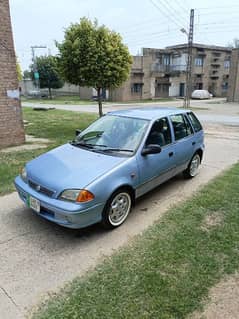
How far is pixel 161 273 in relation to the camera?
259 centimetres

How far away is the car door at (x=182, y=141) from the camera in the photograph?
451cm

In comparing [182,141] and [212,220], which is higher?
[182,141]

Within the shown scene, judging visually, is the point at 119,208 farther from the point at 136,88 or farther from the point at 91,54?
the point at 136,88

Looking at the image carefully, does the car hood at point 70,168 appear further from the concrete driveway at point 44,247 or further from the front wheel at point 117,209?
the concrete driveway at point 44,247

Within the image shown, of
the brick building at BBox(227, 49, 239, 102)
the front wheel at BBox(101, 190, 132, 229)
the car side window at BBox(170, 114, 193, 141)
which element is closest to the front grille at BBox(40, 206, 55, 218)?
the front wheel at BBox(101, 190, 132, 229)

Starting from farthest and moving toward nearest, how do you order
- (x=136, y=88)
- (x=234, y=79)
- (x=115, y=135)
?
(x=136, y=88), (x=234, y=79), (x=115, y=135)

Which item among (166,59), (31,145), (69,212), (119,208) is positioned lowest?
(31,145)

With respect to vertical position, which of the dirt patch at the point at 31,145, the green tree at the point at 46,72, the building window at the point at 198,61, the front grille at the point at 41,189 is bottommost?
the dirt patch at the point at 31,145

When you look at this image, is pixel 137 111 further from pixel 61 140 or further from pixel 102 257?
pixel 61 140

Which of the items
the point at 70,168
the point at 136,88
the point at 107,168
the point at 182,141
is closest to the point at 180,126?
the point at 182,141

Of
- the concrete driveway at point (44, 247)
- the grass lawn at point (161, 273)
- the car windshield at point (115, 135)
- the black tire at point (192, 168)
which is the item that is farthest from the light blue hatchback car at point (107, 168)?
the grass lawn at point (161, 273)

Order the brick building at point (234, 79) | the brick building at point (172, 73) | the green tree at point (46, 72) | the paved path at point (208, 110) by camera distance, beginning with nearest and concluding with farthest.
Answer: the paved path at point (208, 110) → the brick building at point (234, 79) → the green tree at point (46, 72) → the brick building at point (172, 73)

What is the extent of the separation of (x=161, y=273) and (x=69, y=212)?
1.17 metres

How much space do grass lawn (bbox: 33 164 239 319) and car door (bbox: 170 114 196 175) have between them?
3.75 ft
